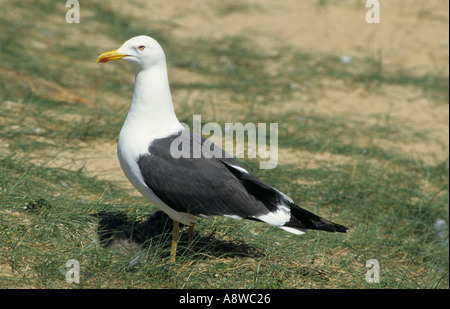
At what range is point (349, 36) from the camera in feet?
35.3

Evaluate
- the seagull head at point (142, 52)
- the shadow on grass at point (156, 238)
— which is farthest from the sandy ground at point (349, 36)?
the seagull head at point (142, 52)

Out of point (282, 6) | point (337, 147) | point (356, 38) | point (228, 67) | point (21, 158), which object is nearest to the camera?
point (21, 158)

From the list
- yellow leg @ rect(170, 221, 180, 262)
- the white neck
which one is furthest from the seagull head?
yellow leg @ rect(170, 221, 180, 262)

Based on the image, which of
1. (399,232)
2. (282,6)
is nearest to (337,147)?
(399,232)

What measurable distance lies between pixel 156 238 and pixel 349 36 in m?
7.19

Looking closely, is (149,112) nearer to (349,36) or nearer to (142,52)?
(142,52)

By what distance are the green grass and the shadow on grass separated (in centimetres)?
2

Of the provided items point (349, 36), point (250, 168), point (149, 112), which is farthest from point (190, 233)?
point (349, 36)

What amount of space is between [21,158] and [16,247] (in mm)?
1680

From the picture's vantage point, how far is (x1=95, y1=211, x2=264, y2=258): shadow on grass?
4305 mm

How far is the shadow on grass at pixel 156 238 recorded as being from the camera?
4305 mm

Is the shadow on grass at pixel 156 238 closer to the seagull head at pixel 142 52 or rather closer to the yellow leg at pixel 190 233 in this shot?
the yellow leg at pixel 190 233

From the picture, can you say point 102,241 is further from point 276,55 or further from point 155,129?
point 276,55

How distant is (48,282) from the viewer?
379 cm
